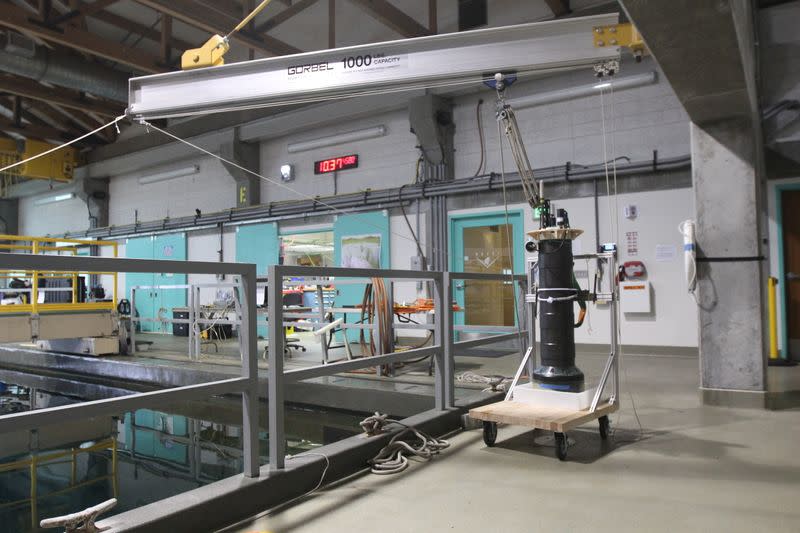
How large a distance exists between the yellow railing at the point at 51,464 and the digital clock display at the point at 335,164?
585 cm

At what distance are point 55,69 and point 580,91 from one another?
7.93 meters

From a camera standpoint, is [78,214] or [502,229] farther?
[78,214]

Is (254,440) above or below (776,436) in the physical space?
above

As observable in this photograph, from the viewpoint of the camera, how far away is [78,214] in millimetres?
14812

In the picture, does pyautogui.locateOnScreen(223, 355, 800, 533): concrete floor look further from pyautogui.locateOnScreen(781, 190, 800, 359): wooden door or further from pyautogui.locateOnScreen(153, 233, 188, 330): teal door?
pyautogui.locateOnScreen(153, 233, 188, 330): teal door

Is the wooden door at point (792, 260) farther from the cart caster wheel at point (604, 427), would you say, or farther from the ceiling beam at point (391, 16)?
the ceiling beam at point (391, 16)

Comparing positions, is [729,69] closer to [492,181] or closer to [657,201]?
[657,201]

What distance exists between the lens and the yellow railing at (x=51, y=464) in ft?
10.9

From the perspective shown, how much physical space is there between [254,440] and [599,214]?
5.78m

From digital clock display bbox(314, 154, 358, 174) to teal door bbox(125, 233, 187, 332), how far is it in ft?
13.0

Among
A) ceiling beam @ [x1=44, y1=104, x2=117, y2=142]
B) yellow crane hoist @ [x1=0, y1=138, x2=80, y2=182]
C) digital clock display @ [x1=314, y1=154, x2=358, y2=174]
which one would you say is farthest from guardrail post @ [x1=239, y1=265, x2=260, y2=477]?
yellow crane hoist @ [x1=0, y1=138, x2=80, y2=182]

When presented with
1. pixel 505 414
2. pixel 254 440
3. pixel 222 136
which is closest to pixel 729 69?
pixel 505 414

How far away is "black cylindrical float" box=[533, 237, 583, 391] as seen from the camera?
3168 mm

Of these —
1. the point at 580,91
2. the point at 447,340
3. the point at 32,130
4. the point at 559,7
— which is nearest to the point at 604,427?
the point at 447,340
